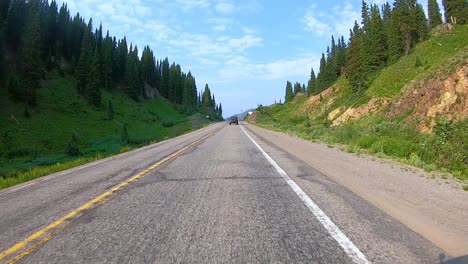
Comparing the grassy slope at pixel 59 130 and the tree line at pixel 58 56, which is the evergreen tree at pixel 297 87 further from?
the grassy slope at pixel 59 130

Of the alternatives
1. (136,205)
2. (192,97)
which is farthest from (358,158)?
(192,97)

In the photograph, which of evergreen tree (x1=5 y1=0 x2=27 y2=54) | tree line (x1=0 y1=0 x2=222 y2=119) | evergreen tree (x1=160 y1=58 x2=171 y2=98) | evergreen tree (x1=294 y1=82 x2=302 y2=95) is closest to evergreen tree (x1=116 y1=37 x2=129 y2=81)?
tree line (x1=0 y1=0 x2=222 y2=119)

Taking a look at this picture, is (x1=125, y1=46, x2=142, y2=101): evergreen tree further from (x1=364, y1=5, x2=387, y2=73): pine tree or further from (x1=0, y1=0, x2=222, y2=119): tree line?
(x1=364, y1=5, x2=387, y2=73): pine tree

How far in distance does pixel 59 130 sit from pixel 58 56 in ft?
149

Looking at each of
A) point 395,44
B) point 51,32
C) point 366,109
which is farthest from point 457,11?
point 51,32

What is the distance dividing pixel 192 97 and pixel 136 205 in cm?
17979

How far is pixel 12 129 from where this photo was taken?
47.6m

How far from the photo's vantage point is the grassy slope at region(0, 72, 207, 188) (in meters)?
35.3

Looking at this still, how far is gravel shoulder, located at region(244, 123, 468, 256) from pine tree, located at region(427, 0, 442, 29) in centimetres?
9403

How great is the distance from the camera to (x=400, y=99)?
32.5 meters

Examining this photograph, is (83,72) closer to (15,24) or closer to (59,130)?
(15,24)

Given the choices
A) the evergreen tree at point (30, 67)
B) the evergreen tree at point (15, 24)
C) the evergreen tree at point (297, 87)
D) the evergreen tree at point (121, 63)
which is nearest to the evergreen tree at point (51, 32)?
the evergreen tree at point (15, 24)

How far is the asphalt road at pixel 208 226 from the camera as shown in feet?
14.0

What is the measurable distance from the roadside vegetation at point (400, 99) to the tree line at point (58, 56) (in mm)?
44181
